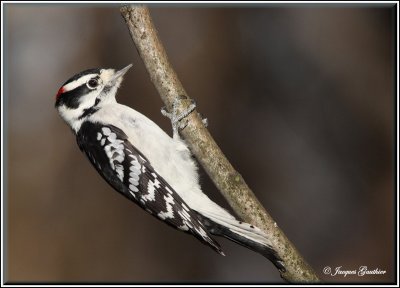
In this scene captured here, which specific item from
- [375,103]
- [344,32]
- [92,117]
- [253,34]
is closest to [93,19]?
[253,34]

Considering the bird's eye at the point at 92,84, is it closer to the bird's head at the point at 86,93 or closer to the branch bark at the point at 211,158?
the bird's head at the point at 86,93

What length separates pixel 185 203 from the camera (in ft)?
8.86

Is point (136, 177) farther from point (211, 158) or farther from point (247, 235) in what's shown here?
point (247, 235)

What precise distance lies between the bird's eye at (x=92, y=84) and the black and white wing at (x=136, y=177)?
225 millimetres

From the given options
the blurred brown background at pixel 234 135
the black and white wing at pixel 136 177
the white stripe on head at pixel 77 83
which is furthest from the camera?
the blurred brown background at pixel 234 135

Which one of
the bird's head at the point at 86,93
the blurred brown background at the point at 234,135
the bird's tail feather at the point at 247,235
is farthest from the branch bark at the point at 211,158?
the blurred brown background at the point at 234,135

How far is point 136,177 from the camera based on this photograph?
2.68 meters

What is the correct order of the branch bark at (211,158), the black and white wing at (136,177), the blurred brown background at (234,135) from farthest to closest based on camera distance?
the blurred brown background at (234,135), the black and white wing at (136,177), the branch bark at (211,158)

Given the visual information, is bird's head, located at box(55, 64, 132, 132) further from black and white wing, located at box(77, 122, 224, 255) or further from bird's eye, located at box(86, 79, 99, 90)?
black and white wing, located at box(77, 122, 224, 255)

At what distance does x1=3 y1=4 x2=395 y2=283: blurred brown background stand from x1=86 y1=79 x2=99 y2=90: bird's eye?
1474mm

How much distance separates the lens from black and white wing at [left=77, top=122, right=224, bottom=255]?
2604 mm

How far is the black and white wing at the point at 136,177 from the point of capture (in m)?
2.60

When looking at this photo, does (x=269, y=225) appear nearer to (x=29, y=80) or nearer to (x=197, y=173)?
(x=197, y=173)

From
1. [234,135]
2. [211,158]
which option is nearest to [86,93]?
[211,158]
